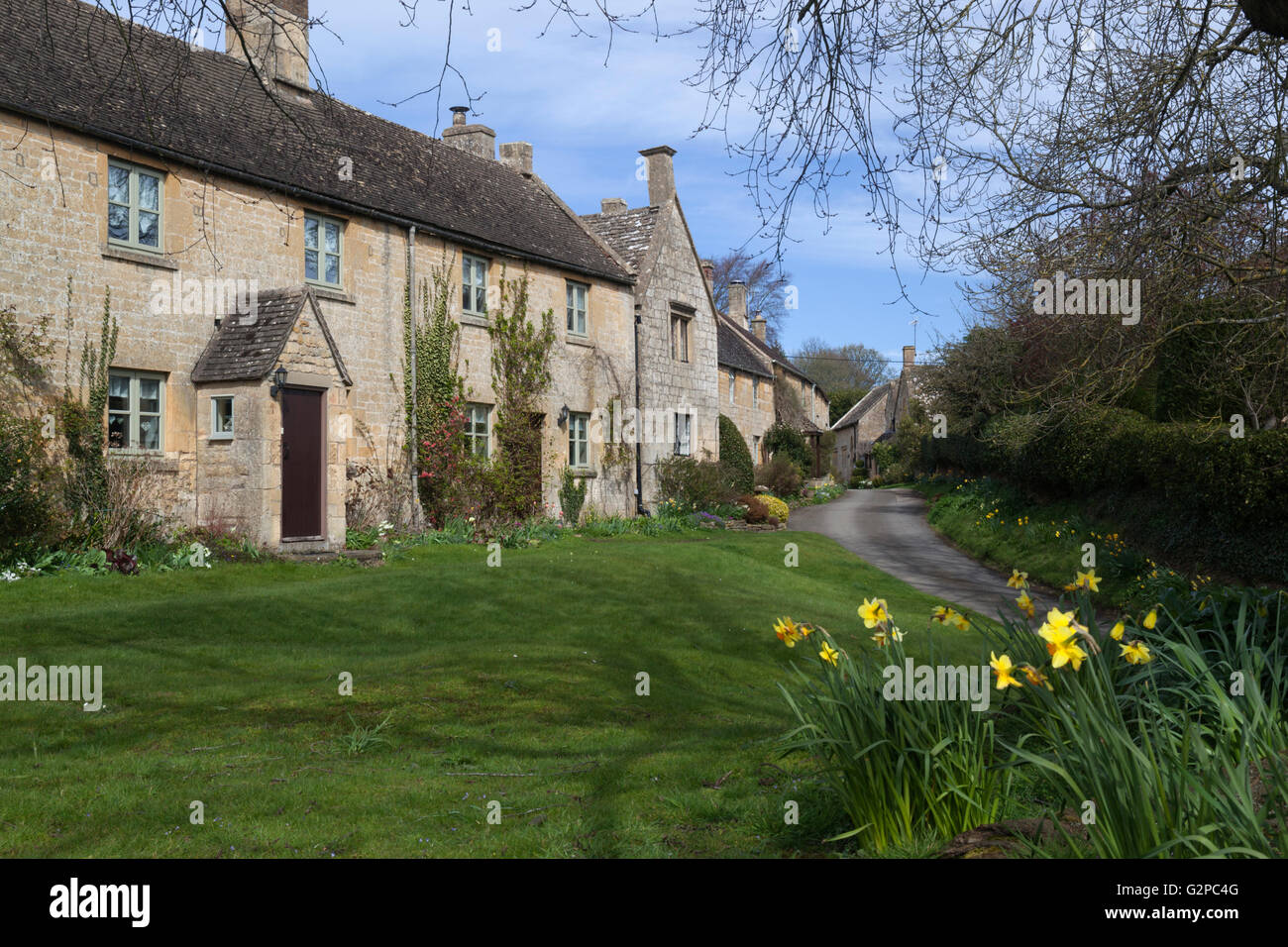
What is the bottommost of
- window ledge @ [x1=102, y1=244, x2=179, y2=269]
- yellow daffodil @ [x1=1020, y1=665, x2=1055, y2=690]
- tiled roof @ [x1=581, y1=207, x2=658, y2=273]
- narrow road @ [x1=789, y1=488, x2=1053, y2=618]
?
narrow road @ [x1=789, y1=488, x2=1053, y2=618]

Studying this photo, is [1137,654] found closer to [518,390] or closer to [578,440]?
[518,390]

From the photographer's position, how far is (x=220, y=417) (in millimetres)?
16219

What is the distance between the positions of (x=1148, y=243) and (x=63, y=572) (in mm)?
14114

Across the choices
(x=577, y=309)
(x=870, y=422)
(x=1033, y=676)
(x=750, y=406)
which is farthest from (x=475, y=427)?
(x=870, y=422)

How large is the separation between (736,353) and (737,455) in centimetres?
1036

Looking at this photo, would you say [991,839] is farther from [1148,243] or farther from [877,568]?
[877,568]

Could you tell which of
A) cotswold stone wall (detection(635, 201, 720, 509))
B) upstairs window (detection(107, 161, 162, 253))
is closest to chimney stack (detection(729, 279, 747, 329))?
cotswold stone wall (detection(635, 201, 720, 509))

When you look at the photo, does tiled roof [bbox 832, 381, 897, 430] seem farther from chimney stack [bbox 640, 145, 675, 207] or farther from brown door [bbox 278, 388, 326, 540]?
brown door [bbox 278, 388, 326, 540]

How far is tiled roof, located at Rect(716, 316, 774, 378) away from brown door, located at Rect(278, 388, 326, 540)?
26.4 m

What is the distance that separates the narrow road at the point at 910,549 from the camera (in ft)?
57.8

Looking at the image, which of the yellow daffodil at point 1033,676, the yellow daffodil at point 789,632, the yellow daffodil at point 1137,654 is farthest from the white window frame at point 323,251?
the yellow daffodil at point 1137,654

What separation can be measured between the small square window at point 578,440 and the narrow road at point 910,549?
25.2ft

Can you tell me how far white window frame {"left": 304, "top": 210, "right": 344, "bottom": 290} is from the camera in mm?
18359

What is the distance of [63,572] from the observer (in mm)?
13078
